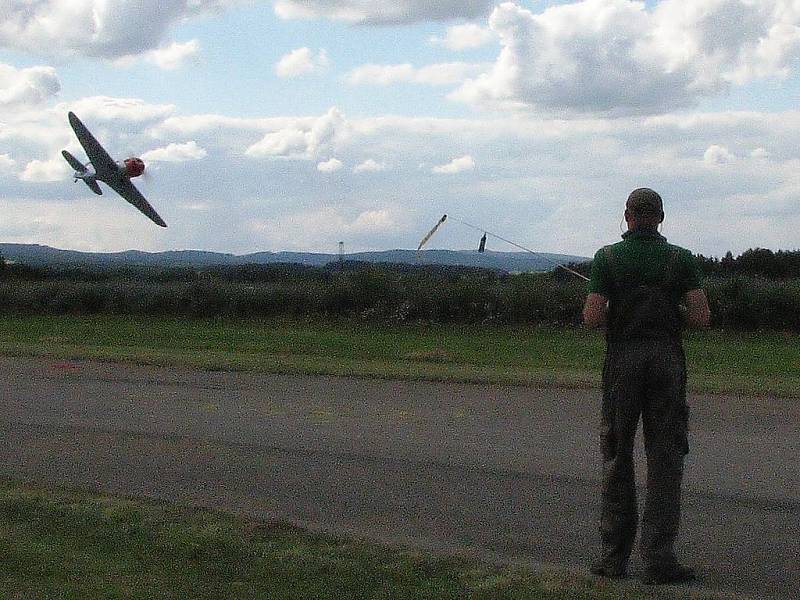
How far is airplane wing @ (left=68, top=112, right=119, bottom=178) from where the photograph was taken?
27.8 m

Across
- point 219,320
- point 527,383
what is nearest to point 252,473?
point 527,383

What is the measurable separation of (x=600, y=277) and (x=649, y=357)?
1.64ft

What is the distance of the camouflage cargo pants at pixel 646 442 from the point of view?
648cm

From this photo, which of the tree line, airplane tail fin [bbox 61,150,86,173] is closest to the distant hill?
the tree line

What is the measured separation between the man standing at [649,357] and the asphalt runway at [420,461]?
1.21 ft

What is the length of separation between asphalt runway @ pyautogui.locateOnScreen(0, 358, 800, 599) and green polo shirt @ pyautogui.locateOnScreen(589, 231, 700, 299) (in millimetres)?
1612

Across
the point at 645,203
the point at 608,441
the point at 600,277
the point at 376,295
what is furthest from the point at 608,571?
the point at 376,295

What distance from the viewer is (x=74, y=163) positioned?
30172 mm

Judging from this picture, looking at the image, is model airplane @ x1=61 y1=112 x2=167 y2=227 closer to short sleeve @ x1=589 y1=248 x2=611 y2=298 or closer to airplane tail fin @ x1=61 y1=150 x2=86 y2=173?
airplane tail fin @ x1=61 y1=150 x2=86 y2=173

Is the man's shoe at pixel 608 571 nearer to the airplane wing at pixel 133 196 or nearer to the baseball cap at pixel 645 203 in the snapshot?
the baseball cap at pixel 645 203

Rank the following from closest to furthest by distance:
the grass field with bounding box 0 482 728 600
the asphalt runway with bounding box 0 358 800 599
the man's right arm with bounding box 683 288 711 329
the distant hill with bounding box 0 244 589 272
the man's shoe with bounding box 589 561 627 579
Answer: the grass field with bounding box 0 482 728 600 < the man's right arm with bounding box 683 288 711 329 < the man's shoe with bounding box 589 561 627 579 < the asphalt runway with bounding box 0 358 800 599 < the distant hill with bounding box 0 244 589 272

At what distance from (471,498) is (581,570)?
2.11 meters

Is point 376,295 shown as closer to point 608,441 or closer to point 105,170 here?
point 105,170

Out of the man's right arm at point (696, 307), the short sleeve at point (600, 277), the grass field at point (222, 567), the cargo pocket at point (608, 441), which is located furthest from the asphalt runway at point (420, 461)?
the short sleeve at point (600, 277)
